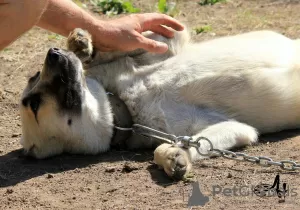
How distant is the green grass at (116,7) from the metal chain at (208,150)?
348 centimetres

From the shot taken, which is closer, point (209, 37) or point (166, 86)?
point (166, 86)

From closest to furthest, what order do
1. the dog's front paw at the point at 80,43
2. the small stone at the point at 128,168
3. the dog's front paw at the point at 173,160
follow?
the dog's front paw at the point at 173,160, the small stone at the point at 128,168, the dog's front paw at the point at 80,43

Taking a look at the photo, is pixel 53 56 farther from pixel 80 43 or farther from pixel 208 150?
pixel 208 150

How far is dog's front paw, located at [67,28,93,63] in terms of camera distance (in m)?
4.98

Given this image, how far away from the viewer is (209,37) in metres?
7.09

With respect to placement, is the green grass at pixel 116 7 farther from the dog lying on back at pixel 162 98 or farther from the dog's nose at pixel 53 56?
the dog's nose at pixel 53 56

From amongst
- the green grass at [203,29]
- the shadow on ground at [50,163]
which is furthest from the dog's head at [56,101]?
the green grass at [203,29]

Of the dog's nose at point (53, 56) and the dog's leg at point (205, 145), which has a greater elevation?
the dog's nose at point (53, 56)

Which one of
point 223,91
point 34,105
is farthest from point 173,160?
point 34,105

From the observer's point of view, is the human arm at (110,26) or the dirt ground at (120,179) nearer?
the dirt ground at (120,179)

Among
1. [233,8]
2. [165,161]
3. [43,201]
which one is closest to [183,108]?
[165,161]

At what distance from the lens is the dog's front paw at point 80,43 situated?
16.4 feet

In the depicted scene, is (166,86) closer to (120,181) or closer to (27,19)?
(120,181)

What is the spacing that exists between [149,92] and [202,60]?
48 cm
